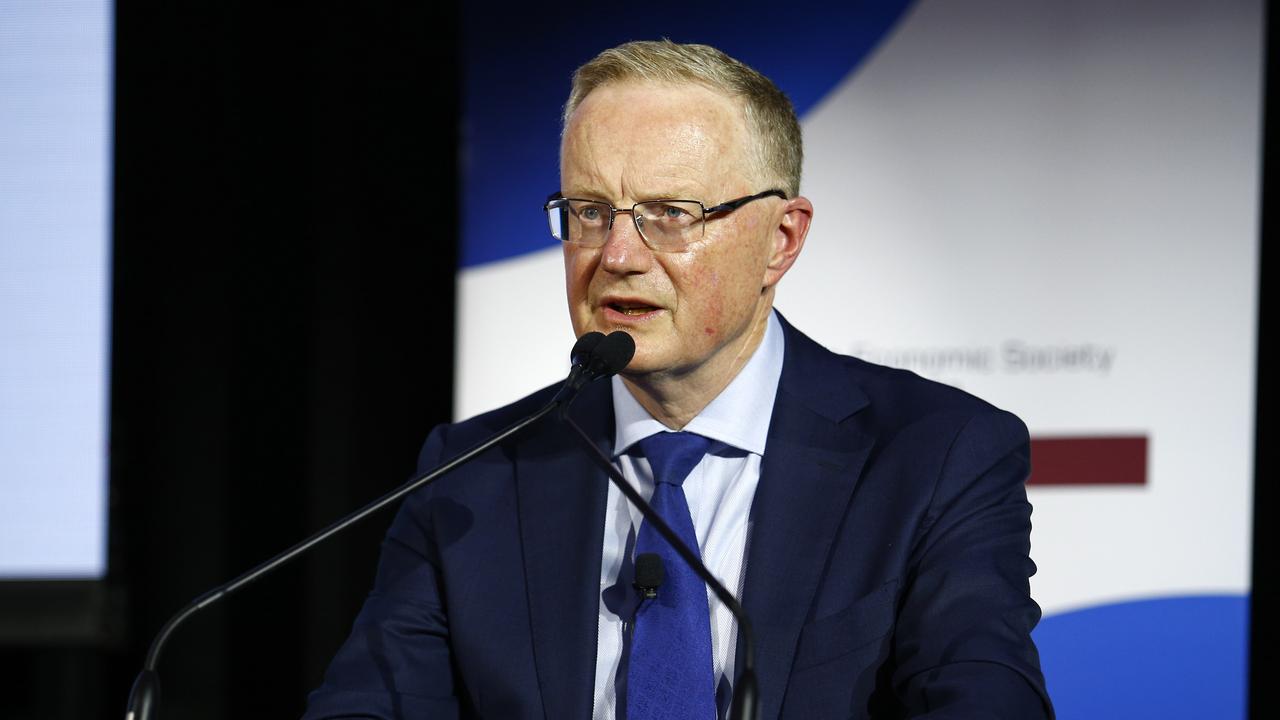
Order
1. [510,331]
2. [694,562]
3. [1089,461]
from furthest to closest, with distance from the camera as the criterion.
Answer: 1. [510,331]
2. [1089,461]
3. [694,562]

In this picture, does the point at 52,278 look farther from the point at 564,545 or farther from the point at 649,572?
the point at 649,572

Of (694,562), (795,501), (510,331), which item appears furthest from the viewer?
(510,331)

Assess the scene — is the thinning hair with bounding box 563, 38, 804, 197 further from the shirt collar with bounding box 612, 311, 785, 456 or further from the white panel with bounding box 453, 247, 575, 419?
the white panel with bounding box 453, 247, 575, 419

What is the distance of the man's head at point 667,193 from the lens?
1655 mm

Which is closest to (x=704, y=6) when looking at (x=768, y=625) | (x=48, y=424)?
(x=768, y=625)

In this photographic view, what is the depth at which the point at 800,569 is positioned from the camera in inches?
64.0

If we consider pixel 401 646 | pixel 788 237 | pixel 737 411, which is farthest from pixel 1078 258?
pixel 401 646

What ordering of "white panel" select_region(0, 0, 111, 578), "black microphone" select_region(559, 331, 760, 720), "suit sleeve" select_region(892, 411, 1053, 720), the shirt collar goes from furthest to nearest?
"white panel" select_region(0, 0, 111, 578), the shirt collar, "suit sleeve" select_region(892, 411, 1053, 720), "black microphone" select_region(559, 331, 760, 720)

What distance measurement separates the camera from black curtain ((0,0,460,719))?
3.02 m

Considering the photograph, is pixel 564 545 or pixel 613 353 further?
pixel 564 545

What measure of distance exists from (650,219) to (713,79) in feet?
0.72

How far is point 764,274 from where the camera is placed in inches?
71.6

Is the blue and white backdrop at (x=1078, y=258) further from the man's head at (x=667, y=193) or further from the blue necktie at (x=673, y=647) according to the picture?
the blue necktie at (x=673, y=647)

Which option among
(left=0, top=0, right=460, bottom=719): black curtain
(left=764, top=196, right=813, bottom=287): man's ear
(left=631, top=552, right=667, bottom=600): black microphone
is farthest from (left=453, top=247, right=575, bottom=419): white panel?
(left=631, top=552, right=667, bottom=600): black microphone
